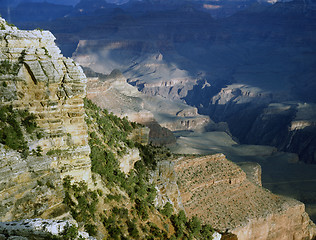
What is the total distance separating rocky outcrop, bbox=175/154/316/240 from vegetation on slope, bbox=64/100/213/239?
273 inches

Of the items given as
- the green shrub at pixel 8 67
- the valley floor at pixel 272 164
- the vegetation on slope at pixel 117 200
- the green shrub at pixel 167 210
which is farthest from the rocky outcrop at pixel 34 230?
the valley floor at pixel 272 164

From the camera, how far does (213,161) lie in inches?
1325

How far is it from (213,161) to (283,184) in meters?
32.4

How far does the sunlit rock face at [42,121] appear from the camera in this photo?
1065 cm

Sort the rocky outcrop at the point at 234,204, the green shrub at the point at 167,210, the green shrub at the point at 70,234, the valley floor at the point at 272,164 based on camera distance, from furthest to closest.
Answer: the valley floor at the point at 272,164 → the rocky outcrop at the point at 234,204 → the green shrub at the point at 167,210 → the green shrub at the point at 70,234

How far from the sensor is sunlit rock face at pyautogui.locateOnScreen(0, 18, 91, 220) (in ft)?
34.9

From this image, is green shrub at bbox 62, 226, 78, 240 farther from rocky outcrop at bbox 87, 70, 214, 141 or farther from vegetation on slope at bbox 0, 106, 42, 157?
rocky outcrop at bbox 87, 70, 214, 141

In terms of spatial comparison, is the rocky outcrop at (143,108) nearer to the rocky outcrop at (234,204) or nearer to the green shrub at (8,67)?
the rocky outcrop at (234,204)

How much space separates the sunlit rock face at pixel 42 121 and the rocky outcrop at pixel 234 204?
16863mm

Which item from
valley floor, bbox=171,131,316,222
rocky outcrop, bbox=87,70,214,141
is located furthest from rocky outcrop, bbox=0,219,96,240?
rocky outcrop, bbox=87,70,214,141

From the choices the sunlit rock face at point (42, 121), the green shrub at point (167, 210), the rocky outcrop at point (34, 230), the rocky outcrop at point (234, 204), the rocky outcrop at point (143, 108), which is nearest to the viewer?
the rocky outcrop at point (34, 230)

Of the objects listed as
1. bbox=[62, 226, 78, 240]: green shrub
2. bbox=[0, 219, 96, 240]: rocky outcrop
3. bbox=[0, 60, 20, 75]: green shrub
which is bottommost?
bbox=[62, 226, 78, 240]: green shrub

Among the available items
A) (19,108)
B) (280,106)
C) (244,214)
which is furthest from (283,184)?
(280,106)

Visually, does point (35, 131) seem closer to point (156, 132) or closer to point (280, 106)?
point (156, 132)
